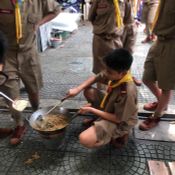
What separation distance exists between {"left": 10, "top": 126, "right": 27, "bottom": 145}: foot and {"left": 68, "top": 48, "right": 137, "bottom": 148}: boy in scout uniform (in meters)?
0.64

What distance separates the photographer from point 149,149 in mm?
2062

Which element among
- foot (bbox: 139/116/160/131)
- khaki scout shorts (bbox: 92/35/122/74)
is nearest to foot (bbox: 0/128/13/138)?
khaki scout shorts (bbox: 92/35/122/74)

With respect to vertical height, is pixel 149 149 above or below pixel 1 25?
below

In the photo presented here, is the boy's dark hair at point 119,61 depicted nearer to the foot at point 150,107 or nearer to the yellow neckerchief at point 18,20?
the yellow neckerchief at point 18,20

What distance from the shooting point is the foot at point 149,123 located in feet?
7.51

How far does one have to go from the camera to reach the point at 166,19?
6.44ft

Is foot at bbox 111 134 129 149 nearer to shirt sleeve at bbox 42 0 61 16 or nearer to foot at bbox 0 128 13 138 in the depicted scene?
foot at bbox 0 128 13 138

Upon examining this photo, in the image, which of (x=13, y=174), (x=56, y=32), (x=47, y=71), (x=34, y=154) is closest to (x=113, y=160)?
(x=34, y=154)

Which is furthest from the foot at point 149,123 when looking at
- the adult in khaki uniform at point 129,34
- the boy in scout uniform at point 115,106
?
the adult in khaki uniform at point 129,34

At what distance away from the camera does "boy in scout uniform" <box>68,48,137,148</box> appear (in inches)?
69.5

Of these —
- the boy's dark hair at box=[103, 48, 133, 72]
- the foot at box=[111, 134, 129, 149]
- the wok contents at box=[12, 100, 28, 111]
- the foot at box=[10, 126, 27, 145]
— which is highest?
the boy's dark hair at box=[103, 48, 133, 72]

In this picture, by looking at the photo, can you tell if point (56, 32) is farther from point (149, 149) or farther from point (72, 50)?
point (149, 149)

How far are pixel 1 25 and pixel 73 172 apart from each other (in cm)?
130

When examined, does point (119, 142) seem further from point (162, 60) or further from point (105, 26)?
point (105, 26)
